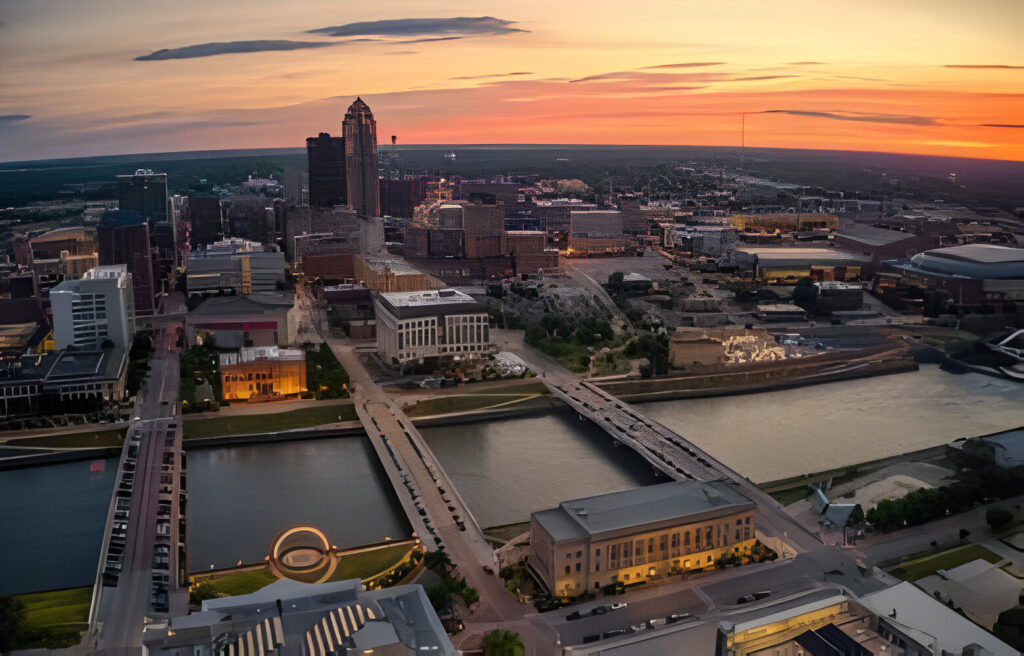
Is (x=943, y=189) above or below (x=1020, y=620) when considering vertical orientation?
above

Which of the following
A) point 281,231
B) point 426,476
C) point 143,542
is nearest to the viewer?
point 143,542

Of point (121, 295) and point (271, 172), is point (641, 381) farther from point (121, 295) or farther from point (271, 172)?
point (271, 172)

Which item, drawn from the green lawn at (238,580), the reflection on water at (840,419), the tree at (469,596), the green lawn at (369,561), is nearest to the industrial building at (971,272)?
the reflection on water at (840,419)

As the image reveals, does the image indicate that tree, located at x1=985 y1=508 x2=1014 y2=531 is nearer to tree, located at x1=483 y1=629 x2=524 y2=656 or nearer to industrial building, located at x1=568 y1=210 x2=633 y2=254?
tree, located at x1=483 y1=629 x2=524 y2=656

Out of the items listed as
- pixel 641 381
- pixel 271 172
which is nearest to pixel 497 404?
pixel 641 381

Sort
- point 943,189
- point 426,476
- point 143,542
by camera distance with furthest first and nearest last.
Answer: point 943,189, point 426,476, point 143,542

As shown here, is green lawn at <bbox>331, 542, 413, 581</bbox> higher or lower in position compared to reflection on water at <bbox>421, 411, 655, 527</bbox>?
higher

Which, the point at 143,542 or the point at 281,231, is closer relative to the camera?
the point at 143,542

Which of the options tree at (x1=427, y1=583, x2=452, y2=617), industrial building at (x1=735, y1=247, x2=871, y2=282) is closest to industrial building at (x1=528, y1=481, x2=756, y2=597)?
tree at (x1=427, y1=583, x2=452, y2=617)
